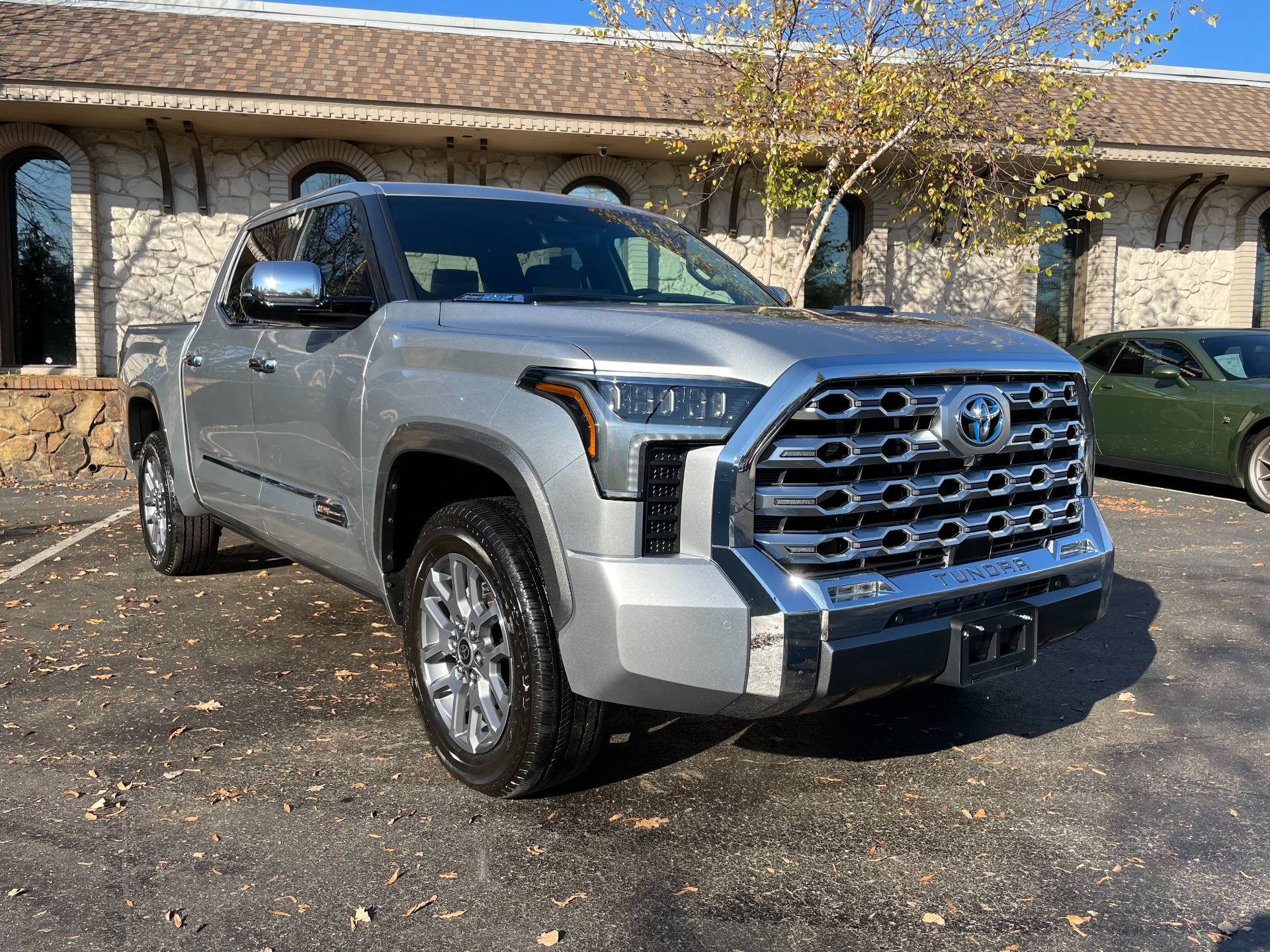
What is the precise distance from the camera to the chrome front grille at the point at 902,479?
2.66 meters

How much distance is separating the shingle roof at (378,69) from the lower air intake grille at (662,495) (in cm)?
1114

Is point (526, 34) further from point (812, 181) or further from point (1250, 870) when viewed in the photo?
point (1250, 870)

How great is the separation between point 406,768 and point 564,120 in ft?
35.7

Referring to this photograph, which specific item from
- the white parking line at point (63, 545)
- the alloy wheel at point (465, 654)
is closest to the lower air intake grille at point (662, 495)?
the alloy wheel at point (465, 654)

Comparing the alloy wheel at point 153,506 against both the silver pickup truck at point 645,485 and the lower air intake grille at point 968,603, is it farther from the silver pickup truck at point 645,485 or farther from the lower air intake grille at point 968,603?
the lower air intake grille at point 968,603

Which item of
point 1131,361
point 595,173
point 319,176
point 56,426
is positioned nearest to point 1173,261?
point 1131,361

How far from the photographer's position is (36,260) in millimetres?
14484

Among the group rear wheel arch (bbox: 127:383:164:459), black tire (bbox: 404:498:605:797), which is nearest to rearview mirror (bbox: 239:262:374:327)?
black tire (bbox: 404:498:605:797)

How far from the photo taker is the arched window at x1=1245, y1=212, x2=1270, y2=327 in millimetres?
17375

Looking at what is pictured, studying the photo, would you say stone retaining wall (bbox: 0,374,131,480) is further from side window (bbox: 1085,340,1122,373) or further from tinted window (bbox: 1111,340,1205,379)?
tinted window (bbox: 1111,340,1205,379)

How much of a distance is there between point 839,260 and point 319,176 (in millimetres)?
7576

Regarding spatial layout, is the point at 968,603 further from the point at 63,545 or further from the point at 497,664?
the point at 63,545

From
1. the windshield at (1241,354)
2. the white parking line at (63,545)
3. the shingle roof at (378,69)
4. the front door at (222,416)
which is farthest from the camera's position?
the shingle roof at (378,69)

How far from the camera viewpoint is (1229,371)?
9.59 metres
